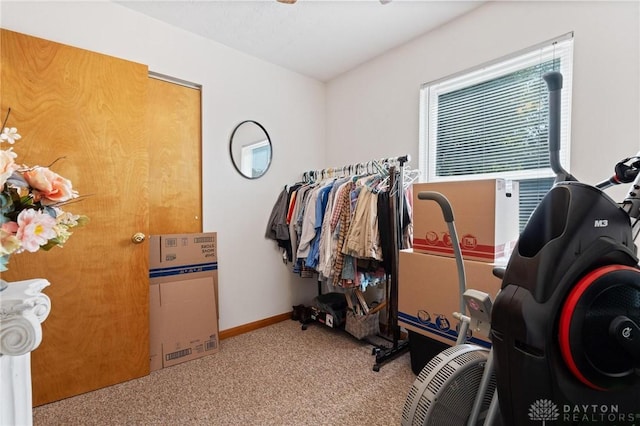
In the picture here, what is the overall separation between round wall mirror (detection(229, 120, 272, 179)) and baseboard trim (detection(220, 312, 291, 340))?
1.41m

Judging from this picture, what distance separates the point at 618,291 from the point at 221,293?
258cm

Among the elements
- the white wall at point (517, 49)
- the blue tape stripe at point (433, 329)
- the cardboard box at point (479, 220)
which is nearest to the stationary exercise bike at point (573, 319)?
the cardboard box at point (479, 220)

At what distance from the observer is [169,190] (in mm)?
2449

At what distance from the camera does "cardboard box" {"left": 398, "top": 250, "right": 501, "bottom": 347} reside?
1687 millimetres

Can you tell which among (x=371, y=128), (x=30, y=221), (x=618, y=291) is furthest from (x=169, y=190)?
(x=618, y=291)

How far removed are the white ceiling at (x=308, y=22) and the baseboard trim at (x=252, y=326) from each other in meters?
2.56

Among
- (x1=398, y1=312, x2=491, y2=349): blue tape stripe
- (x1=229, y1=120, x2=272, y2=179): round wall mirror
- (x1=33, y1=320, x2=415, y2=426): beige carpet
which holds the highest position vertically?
(x1=229, y1=120, x2=272, y2=179): round wall mirror

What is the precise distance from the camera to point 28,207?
0.90 metres

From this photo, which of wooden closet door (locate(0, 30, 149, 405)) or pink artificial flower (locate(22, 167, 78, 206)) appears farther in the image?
wooden closet door (locate(0, 30, 149, 405))

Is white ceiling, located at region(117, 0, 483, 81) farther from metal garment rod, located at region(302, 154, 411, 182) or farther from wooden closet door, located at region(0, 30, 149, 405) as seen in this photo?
metal garment rod, located at region(302, 154, 411, 182)

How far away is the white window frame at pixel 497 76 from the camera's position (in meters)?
1.80

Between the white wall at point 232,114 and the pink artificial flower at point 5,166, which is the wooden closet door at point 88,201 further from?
the pink artificial flower at point 5,166

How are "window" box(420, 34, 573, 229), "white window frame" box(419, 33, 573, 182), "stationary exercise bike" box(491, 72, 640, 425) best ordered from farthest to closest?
"window" box(420, 34, 573, 229), "white window frame" box(419, 33, 573, 182), "stationary exercise bike" box(491, 72, 640, 425)

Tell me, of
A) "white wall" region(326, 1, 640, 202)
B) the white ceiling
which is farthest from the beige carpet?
the white ceiling
